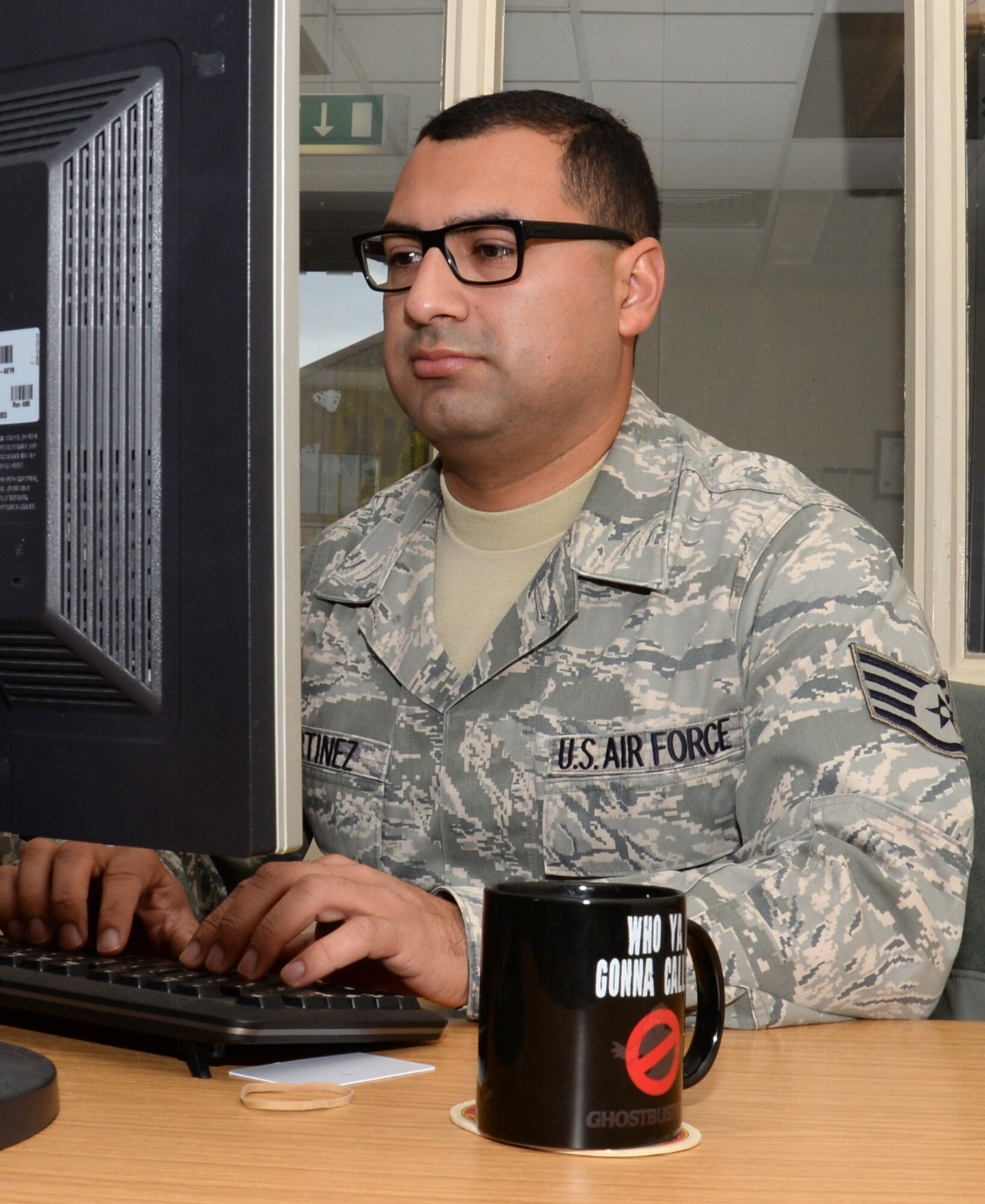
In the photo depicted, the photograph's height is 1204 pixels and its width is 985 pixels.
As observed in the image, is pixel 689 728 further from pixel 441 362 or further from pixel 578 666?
pixel 441 362

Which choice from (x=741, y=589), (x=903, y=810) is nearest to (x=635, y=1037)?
(x=903, y=810)

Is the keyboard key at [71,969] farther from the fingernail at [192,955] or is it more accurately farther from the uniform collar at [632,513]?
the uniform collar at [632,513]

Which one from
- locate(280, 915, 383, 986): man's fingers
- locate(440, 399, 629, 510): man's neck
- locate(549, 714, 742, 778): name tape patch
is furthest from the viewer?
locate(440, 399, 629, 510): man's neck

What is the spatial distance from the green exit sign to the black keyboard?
175 cm

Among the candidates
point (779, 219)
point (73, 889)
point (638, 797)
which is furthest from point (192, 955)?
point (779, 219)

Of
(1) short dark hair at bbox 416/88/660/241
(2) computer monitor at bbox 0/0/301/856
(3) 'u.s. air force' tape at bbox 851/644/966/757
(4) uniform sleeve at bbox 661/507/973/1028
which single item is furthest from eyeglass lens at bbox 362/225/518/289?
(2) computer monitor at bbox 0/0/301/856

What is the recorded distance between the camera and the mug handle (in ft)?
2.00

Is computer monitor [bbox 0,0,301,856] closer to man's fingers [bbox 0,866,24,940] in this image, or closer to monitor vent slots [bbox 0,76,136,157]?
monitor vent slots [bbox 0,76,136,157]

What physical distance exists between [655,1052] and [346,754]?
81 centimetres

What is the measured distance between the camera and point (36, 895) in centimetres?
97

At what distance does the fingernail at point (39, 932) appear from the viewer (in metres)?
0.95

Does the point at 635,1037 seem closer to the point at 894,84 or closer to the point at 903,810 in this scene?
the point at 903,810

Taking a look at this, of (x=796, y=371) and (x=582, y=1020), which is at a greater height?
(x=796, y=371)

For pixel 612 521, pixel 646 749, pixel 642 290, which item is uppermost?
pixel 642 290
